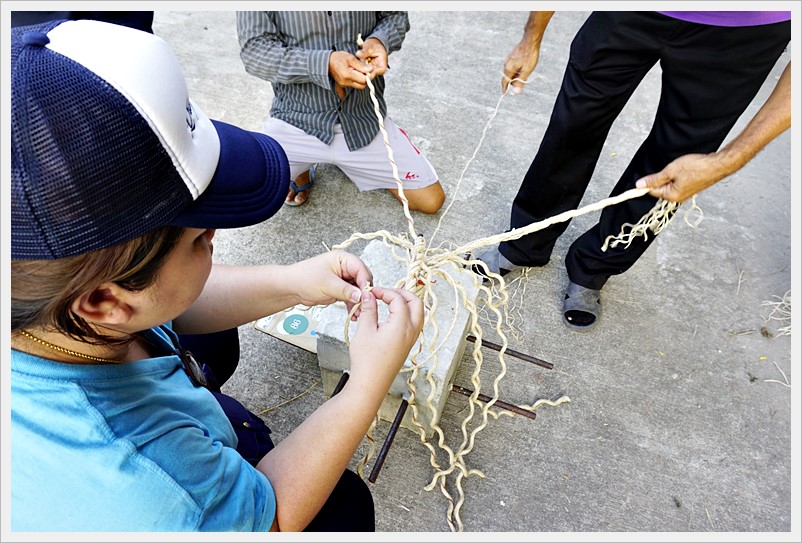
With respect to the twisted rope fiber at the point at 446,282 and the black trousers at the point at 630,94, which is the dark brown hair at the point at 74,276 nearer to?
the twisted rope fiber at the point at 446,282

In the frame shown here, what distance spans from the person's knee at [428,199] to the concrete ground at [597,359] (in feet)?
0.14

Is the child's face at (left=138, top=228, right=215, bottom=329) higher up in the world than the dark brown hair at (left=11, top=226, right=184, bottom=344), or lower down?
lower down

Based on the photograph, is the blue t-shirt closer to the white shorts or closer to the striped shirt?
the striped shirt

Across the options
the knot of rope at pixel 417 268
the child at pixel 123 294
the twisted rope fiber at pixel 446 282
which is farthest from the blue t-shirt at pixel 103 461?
the knot of rope at pixel 417 268

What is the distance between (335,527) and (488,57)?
218cm

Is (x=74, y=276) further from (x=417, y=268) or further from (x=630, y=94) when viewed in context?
(x=630, y=94)

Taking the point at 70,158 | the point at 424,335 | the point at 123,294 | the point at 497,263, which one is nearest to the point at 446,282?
the point at 424,335

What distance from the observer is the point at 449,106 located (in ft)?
7.41

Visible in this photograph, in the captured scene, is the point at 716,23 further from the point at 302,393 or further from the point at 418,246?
the point at 302,393

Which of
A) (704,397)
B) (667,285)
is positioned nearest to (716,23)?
(667,285)

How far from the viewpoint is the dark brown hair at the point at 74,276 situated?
567 mm

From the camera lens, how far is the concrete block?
1.17 meters

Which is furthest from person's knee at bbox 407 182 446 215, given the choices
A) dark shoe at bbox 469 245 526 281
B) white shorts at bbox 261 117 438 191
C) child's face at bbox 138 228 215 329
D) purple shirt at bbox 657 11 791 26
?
child's face at bbox 138 228 215 329

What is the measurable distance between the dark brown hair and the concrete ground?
902mm
